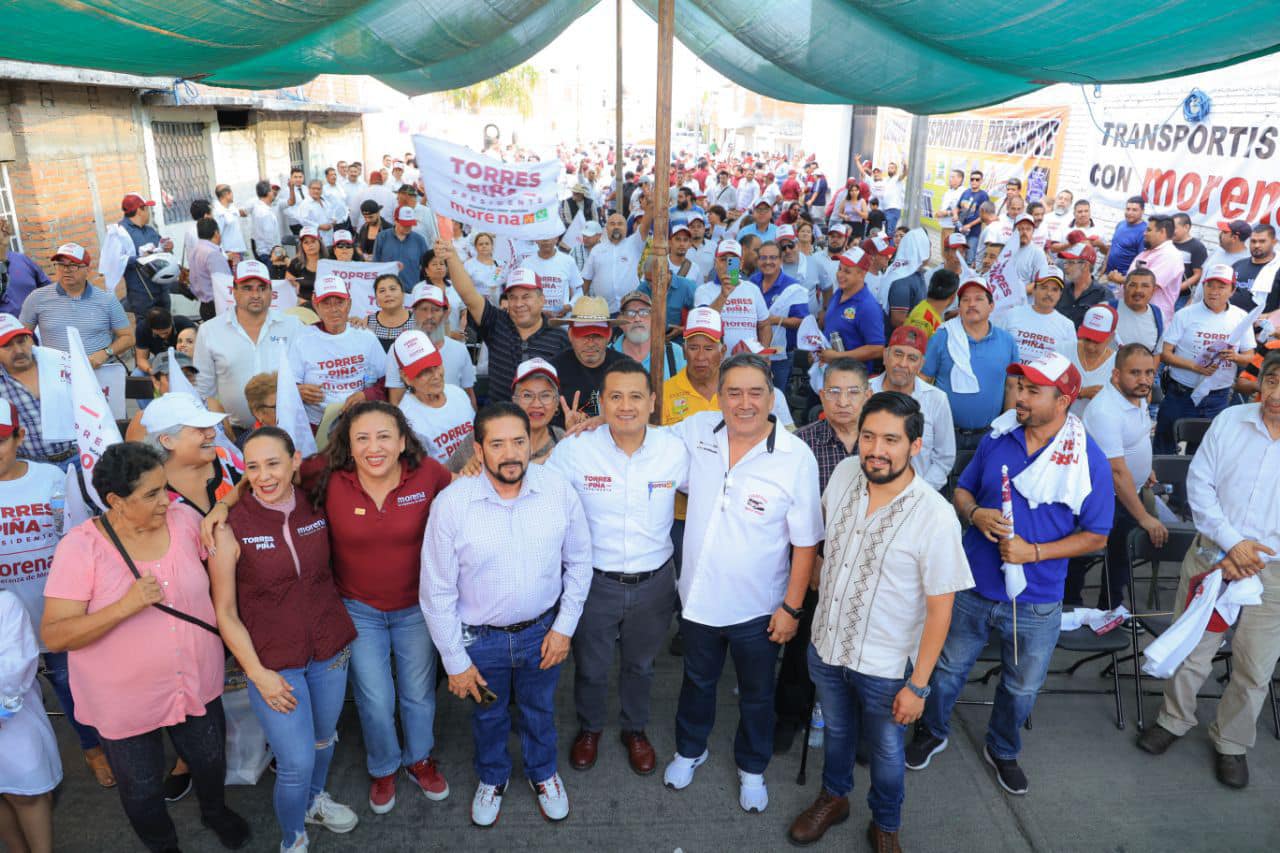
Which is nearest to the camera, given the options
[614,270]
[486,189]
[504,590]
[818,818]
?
[504,590]

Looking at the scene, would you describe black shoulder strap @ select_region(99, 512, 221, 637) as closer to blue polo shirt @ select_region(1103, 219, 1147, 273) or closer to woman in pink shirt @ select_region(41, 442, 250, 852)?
woman in pink shirt @ select_region(41, 442, 250, 852)

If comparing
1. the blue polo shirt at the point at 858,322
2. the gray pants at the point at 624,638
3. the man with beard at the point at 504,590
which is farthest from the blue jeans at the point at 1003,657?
the blue polo shirt at the point at 858,322

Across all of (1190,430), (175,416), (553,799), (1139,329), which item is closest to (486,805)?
(553,799)

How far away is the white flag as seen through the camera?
3785 mm

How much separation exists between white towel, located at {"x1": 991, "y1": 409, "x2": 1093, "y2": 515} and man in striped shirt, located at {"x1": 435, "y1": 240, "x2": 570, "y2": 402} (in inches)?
111

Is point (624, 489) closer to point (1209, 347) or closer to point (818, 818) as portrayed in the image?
point (818, 818)

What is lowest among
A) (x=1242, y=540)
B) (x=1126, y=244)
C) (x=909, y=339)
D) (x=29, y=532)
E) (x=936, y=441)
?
(x=1242, y=540)

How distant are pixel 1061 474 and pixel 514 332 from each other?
3.30 m

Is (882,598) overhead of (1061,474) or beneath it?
beneath

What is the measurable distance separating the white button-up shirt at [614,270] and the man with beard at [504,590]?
17.4 ft

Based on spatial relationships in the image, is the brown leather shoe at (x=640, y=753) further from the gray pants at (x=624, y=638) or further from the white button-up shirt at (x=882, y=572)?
the white button-up shirt at (x=882, y=572)

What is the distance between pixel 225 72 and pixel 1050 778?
6.56 metres

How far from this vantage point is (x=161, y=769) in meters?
3.18

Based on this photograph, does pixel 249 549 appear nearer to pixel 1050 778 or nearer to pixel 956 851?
pixel 956 851
